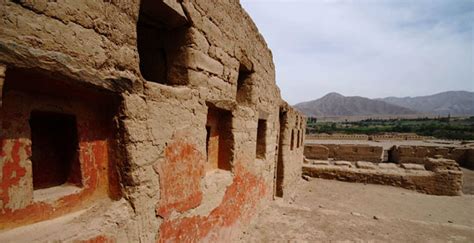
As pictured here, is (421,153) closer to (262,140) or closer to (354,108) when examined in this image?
(262,140)

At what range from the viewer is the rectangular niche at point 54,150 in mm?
1589

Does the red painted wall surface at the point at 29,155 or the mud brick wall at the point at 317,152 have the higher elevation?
the red painted wall surface at the point at 29,155

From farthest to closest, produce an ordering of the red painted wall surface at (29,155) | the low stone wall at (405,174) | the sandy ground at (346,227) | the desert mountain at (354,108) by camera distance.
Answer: the desert mountain at (354,108), the low stone wall at (405,174), the sandy ground at (346,227), the red painted wall surface at (29,155)

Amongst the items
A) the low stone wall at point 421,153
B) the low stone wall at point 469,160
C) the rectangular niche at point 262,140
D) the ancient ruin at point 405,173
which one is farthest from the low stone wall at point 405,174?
the low stone wall at point 469,160

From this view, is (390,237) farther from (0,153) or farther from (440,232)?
(0,153)

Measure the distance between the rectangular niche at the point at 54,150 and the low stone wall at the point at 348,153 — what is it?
1688cm

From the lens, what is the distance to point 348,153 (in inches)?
687

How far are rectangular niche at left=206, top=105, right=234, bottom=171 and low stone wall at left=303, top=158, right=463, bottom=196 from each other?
9.23m

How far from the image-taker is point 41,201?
1.46 metres

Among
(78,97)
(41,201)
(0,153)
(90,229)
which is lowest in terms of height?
(90,229)

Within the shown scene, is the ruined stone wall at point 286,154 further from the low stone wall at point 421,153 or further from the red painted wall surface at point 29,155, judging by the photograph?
the low stone wall at point 421,153

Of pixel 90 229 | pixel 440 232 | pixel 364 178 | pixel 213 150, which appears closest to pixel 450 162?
pixel 364 178

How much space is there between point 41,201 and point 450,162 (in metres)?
13.7

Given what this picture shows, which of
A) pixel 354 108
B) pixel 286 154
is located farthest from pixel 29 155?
pixel 354 108
